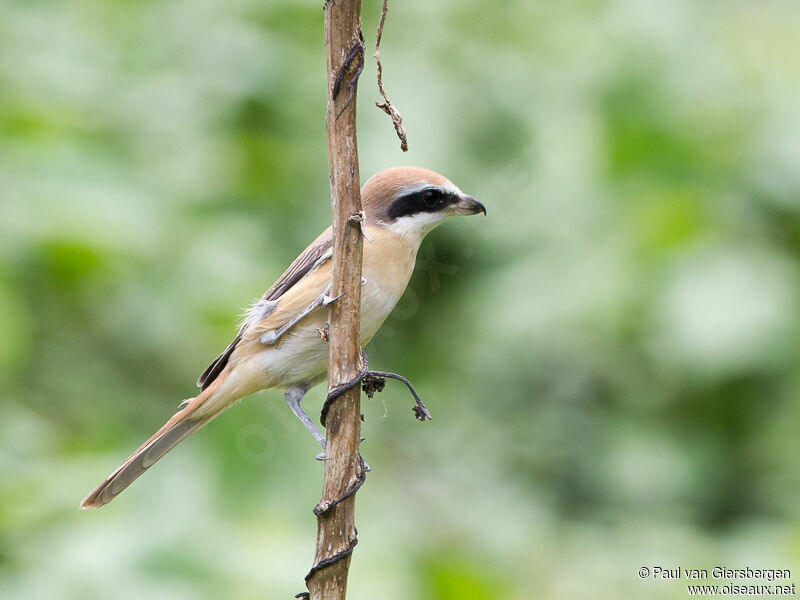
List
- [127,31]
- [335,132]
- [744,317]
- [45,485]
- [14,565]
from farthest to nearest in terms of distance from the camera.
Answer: [127,31] → [744,317] → [45,485] → [14,565] → [335,132]

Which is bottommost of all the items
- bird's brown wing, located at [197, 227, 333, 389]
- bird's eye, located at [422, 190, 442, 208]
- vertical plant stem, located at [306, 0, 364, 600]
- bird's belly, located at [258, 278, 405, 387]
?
vertical plant stem, located at [306, 0, 364, 600]

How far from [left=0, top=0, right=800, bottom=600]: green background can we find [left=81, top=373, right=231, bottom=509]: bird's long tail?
0.34 m

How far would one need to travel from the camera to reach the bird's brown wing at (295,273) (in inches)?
132

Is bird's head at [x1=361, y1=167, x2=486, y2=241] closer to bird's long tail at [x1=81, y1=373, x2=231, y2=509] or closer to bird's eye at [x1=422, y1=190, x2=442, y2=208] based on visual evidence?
bird's eye at [x1=422, y1=190, x2=442, y2=208]

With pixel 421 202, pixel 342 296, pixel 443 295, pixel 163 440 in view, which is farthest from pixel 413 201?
pixel 443 295

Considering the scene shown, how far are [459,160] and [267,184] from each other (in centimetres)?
125

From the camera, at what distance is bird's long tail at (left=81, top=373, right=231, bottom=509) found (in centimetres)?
326

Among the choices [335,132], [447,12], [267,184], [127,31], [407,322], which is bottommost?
[335,132]

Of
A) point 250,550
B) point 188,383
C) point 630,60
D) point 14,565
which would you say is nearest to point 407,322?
point 188,383

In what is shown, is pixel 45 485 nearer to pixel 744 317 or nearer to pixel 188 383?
pixel 188 383

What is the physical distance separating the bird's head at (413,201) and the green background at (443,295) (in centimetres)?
108

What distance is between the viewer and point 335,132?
7.38 ft

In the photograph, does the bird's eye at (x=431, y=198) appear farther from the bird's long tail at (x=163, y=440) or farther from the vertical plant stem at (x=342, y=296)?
the bird's long tail at (x=163, y=440)

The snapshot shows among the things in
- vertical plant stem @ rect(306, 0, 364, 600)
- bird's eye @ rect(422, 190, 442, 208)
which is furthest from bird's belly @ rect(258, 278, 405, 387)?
vertical plant stem @ rect(306, 0, 364, 600)
